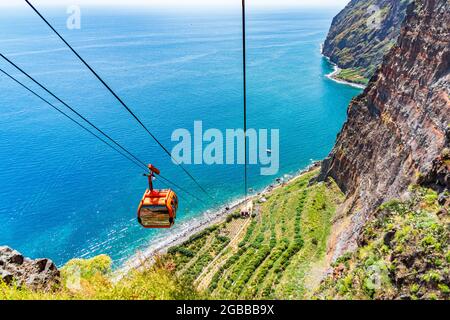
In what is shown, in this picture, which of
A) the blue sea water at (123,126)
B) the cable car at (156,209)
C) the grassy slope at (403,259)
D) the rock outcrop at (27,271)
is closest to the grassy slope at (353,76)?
the blue sea water at (123,126)

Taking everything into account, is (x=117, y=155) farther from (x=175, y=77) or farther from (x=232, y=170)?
(x=175, y=77)

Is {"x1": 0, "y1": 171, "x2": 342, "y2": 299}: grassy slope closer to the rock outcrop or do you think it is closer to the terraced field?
the terraced field

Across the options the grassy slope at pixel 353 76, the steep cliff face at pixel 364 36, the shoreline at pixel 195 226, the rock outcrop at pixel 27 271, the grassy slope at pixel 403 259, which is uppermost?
the steep cliff face at pixel 364 36

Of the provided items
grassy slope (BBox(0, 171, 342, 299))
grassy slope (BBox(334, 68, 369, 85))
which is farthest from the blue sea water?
grassy slope (BBox(0, 171, 342, 299))

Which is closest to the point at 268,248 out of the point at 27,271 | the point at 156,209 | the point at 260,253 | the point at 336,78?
the point at 260,253

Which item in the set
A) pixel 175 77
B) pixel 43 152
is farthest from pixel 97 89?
pixel 43 152

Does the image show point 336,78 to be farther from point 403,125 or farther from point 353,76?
point 403,125

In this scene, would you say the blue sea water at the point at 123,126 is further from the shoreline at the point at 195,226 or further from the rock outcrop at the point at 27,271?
the rock outcrop at the point at 27,271
